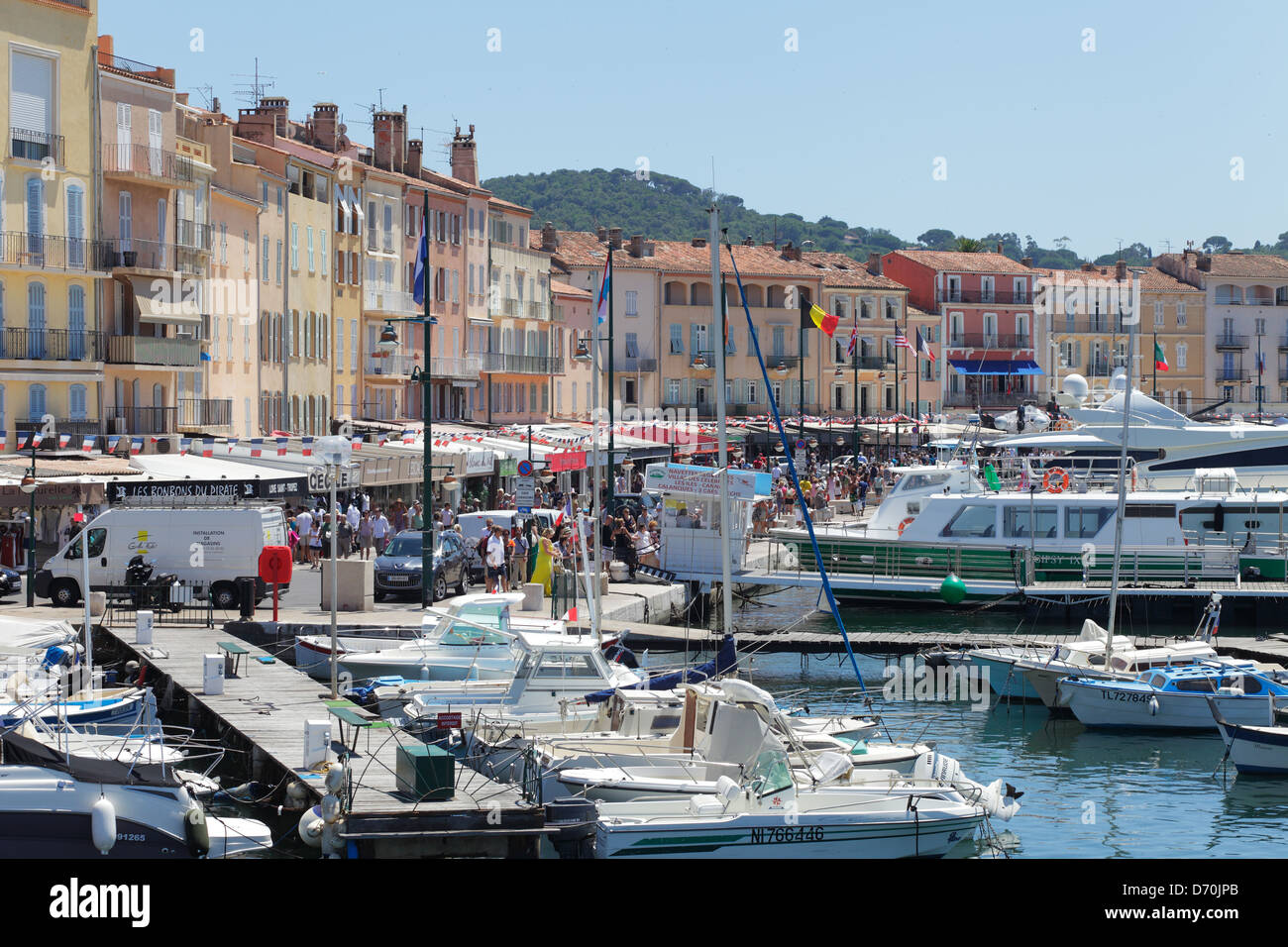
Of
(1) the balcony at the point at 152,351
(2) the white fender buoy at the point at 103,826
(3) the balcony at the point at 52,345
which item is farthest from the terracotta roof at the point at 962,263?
(2) the white fender buoy at the point at 103,826

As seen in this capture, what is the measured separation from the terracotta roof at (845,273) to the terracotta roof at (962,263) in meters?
3.30

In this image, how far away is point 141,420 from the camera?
4625 cm

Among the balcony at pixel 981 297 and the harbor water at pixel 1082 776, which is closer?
the harbor water at pixel 1082 776

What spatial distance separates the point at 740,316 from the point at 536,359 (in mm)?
18100

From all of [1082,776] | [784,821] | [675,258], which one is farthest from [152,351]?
[675,258]

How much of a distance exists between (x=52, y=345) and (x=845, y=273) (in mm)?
65228

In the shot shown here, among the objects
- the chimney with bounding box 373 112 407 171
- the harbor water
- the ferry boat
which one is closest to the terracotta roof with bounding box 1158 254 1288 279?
the chimney with bounding box 373 112 407 171

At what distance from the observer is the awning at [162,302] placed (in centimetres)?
4625

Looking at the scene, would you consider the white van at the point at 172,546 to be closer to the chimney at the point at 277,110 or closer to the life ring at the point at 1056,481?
the life ring at the point at 1056,481

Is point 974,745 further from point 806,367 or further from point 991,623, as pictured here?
point 806,367

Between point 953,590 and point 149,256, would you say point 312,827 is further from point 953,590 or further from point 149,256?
point 149,256

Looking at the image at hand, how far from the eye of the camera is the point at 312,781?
60.2 ft
